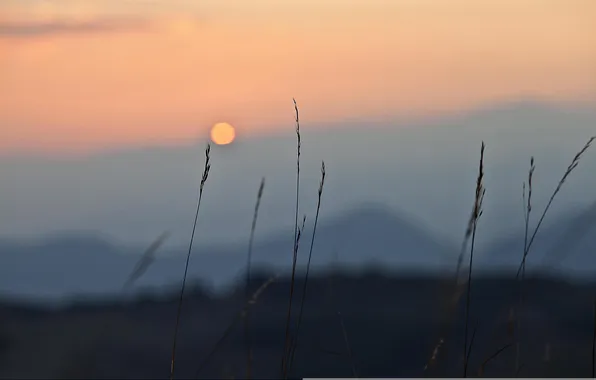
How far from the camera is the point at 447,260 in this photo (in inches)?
115

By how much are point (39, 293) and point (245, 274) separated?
29853 millimetres

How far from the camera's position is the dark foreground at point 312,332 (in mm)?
14641

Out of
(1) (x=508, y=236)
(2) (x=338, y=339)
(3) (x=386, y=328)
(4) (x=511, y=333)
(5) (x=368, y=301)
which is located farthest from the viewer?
(5) (x=368, y=301)

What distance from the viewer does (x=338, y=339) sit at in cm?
1795

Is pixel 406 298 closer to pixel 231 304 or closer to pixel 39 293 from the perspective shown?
pixel 231 304

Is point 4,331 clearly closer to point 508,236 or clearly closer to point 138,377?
point 138,377

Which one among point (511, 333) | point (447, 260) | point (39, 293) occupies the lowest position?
point (39, 293)

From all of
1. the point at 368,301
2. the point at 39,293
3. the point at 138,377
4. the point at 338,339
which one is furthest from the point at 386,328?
the point at 39,293

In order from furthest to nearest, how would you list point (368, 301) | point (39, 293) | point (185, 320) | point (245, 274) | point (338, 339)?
1. point (39, 293)
2. point (368, 301)
3. point (185, 320)
4. point (338, 339)
5. point (245, 274)

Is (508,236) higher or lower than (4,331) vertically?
higher

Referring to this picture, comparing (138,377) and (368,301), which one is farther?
(368,301)

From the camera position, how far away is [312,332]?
1747 cm

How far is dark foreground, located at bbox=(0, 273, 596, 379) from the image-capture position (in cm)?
1464

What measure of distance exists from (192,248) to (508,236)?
1.29 metres
